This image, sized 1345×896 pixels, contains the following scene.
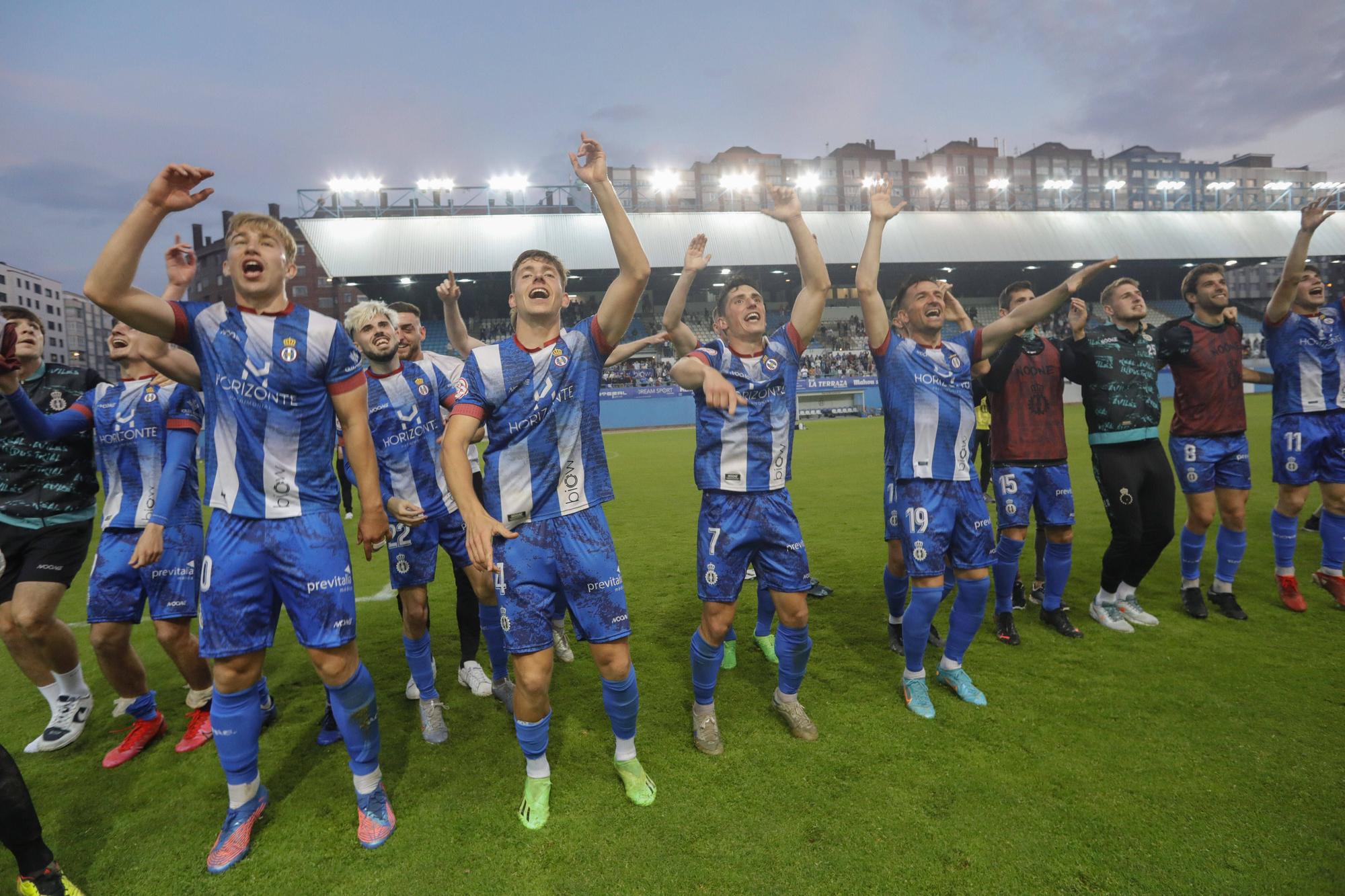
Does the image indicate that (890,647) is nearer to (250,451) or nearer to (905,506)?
(905,506)

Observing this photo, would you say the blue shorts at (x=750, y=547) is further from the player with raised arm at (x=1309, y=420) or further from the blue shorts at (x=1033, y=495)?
the player with raised arm at (x=1309, y=420)

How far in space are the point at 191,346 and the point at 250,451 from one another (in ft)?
1.68

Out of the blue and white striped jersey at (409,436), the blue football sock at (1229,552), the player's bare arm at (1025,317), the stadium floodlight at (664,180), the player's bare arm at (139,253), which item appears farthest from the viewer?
the stadium floodlight at (664,180)

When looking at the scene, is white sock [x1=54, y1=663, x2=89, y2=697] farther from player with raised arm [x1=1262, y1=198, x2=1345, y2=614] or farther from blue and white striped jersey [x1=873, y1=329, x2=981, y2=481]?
player with raised arm [x1=1262, y1=198, x2=1345, y2=614]

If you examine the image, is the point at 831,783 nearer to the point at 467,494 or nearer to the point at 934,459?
the point at 934,459

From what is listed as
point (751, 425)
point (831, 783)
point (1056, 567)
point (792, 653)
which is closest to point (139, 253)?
point (751, 425)

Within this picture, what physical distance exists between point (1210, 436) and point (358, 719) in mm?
6401

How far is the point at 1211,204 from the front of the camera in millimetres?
39625

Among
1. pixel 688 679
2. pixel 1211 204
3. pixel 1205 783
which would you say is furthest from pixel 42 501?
pixel 1211 204

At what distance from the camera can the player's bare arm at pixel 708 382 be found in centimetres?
326

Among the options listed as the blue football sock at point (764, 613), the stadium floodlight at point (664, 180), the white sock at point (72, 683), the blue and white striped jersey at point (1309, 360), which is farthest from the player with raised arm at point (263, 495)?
the stadium floodlight at point (664, 180)

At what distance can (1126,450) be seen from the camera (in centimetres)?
503

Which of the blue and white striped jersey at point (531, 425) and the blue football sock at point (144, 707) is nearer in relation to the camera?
the blue and white striped jersey at point (531, 425)

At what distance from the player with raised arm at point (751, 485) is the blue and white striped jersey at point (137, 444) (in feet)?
10.0
